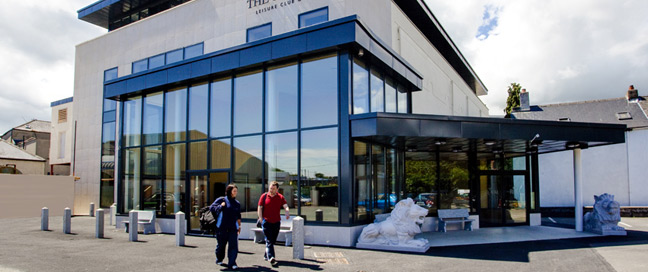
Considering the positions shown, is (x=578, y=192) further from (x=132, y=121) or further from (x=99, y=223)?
(x=132, y=121)

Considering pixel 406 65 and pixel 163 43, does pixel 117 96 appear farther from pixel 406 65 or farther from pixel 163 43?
pixel 406 65

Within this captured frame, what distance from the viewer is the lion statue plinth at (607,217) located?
12.5 metres

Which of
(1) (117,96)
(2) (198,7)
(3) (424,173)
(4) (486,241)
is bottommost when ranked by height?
(4) (486,241)

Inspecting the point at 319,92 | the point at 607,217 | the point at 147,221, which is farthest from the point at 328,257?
the point at 607,217

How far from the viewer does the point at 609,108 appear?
26703mm

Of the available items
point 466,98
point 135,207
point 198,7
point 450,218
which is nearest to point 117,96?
point 135,207

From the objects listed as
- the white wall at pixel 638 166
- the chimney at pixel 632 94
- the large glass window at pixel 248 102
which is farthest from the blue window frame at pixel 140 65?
the chimney at pixel 632 94

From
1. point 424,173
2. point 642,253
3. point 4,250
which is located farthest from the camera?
point 424,173

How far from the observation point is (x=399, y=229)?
32.1ft

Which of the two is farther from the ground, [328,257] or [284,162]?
[284,162]

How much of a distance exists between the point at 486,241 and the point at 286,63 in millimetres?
7118

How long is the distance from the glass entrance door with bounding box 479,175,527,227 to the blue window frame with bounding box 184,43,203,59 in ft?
39.6

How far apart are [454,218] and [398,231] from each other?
189 inches

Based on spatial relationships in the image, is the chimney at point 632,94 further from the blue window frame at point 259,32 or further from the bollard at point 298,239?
the bollard at point 298,239
